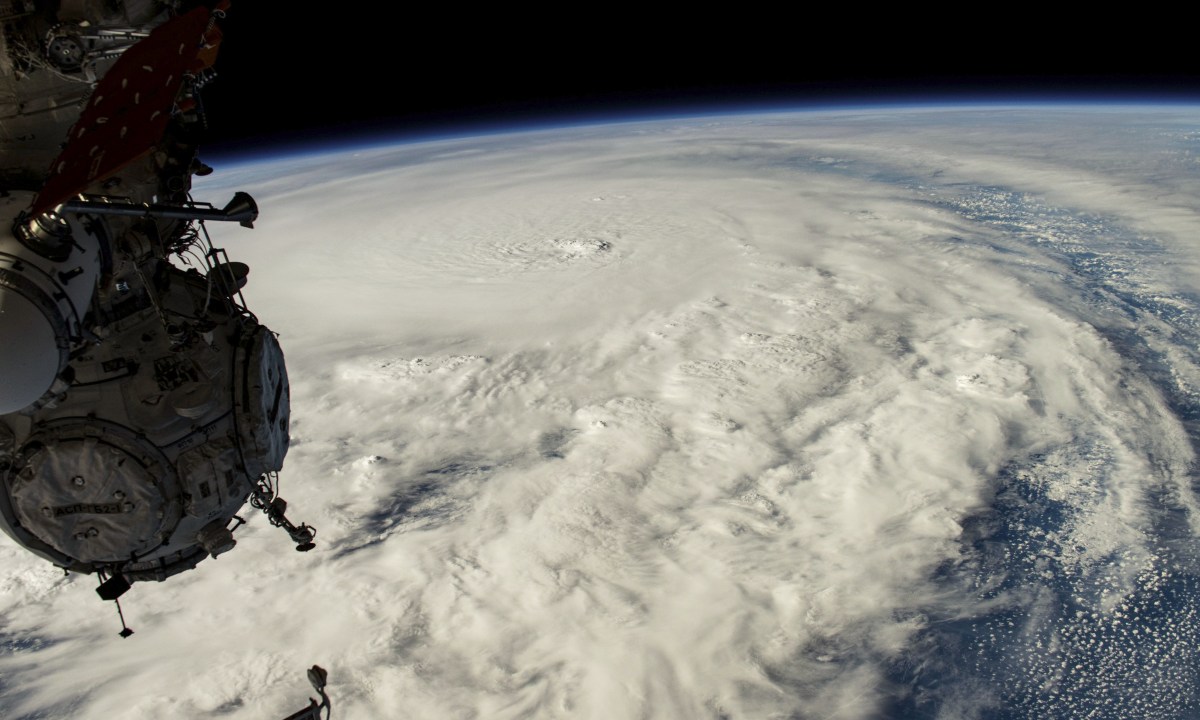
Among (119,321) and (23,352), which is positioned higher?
(23,352)

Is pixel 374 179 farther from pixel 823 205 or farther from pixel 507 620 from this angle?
pixel 507 620

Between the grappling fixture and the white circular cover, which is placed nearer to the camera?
the white circular cover

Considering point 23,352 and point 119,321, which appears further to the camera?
point 119,321

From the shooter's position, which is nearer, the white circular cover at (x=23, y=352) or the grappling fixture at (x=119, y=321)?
the white circular cover at (x=23, y=352)

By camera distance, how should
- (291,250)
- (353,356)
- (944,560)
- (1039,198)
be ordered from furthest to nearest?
1. (1039,198)
2. (291,250)
3. (353,356)
4. (944,560)

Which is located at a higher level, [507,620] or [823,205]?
[823,205]

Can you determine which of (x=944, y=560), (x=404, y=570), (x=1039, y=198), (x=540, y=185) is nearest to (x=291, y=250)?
(x=540, y=185)
